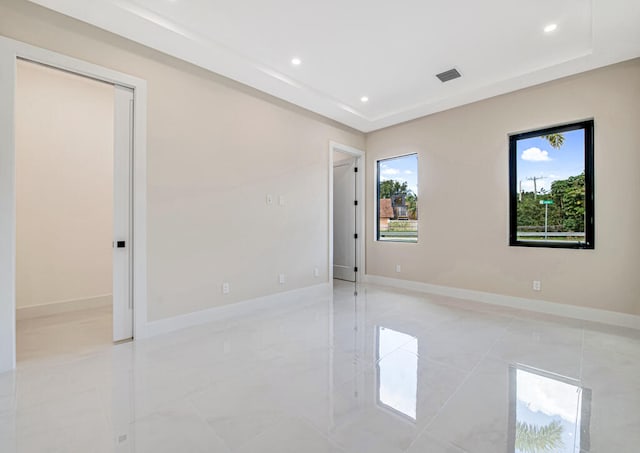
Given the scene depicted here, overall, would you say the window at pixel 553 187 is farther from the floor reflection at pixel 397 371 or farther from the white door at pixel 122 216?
the white door at pixel 122 216

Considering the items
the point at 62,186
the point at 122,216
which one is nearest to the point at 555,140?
the point at 122,216

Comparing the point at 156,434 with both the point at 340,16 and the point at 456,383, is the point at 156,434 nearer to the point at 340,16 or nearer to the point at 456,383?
the point at 456,383

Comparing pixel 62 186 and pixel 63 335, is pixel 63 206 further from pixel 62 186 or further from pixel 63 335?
pixel 63 335

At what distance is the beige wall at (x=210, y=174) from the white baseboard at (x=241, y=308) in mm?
80

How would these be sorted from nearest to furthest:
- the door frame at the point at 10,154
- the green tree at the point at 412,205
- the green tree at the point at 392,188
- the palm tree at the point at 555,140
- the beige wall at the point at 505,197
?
the door frame at the point at 10,154
the beige wall at the point at 505,197
the palm tree at the point at 555,140
the green tree at the point at 412,205
the green tree at the point at 392,188

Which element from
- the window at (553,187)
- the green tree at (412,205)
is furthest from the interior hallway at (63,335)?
the window at (553,187)

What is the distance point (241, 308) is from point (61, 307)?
2336 mm

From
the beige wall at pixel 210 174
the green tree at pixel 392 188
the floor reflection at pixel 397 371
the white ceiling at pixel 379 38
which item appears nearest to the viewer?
the floor reflection at pixel 397 371

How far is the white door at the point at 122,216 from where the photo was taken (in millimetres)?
2818

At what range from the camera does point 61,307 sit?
3738 millimetres

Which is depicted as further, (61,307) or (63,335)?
(61,307)

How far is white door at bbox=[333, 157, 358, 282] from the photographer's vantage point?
5816 millimetres

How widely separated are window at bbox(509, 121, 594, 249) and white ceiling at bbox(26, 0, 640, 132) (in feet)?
2.51

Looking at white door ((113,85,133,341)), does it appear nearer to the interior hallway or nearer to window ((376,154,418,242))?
the interior hallway
